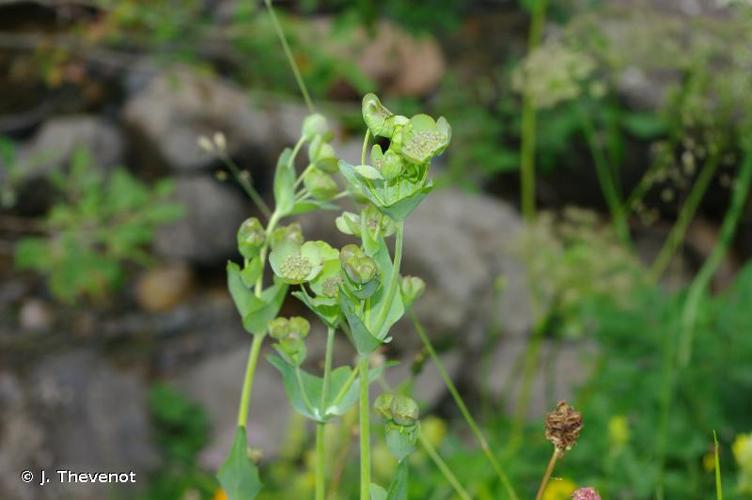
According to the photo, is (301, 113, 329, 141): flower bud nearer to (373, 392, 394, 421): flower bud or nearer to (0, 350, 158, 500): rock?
(373, 392, 394, 421): flower bud

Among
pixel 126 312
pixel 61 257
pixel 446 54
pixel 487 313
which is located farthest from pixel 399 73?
pixel 61 257

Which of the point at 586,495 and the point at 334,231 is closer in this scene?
the point at 586,495

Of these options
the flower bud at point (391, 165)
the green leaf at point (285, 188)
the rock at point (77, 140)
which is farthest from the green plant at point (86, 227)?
the flower bud at point (391, 165)

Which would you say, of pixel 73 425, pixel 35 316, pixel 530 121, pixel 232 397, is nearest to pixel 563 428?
pixel 530 121

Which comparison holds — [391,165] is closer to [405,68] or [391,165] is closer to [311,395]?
[311,395]

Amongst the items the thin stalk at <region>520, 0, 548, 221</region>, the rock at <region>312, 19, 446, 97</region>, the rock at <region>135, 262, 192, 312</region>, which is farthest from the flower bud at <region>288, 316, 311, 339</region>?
the rock at <region>312, 19, 446, 97</region>
